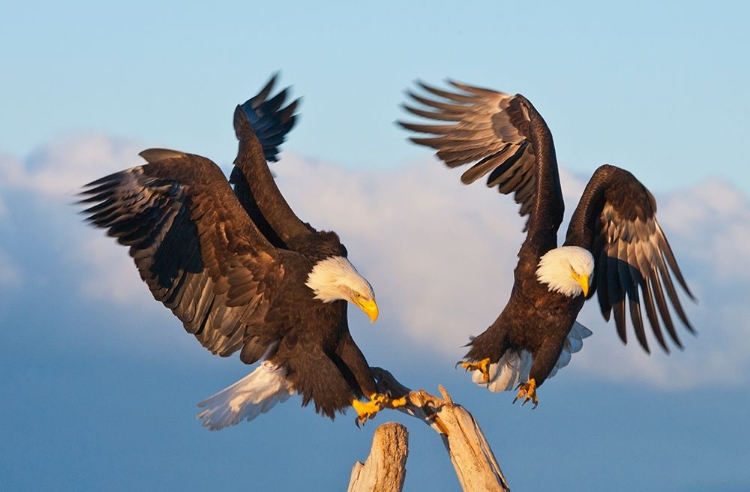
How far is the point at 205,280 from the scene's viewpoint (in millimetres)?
6832

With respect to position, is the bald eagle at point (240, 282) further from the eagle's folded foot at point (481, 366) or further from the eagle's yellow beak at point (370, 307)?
the eagle's folded foot at point (481, 366)

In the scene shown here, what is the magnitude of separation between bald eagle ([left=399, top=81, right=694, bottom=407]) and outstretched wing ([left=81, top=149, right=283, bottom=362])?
52.1 inches

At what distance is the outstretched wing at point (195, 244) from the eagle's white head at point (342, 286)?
0.92 ft

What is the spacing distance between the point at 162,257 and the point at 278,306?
25.2 inches

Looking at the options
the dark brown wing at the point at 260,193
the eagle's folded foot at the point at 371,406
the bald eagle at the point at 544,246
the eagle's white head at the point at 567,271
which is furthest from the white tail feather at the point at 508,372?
the dark brown wing at the point at 260,193

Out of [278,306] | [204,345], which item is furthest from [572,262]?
[204,345]

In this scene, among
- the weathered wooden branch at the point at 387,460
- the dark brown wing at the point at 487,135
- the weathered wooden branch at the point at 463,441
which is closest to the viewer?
the weathered wooden branch at the point at 387,460

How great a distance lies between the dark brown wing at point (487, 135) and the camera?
8.44m

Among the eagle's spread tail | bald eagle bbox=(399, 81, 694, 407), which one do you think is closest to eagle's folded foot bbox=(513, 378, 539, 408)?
bald eagle bbox=(399, 81, 694, 407)

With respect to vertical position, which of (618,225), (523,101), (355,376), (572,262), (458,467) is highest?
(523,101)

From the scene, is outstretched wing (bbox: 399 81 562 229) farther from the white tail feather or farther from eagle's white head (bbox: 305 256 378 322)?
eagle's white head (bbox: 305 256 378 322)

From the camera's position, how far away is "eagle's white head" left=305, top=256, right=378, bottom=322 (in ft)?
21.0

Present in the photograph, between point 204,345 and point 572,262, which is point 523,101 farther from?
point 204,345

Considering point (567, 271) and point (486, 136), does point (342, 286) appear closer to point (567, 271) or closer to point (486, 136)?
point (567, 271)
